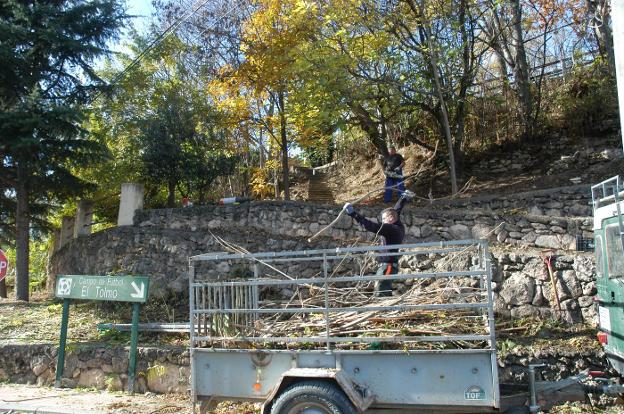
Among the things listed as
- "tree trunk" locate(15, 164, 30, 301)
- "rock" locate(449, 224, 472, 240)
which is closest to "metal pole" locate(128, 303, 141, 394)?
"rock" locate(449, 224, 472, 240)

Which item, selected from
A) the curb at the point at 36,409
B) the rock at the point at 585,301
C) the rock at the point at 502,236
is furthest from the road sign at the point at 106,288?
the rock at the point at 502,236

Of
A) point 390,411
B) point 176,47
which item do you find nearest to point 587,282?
point 390,411

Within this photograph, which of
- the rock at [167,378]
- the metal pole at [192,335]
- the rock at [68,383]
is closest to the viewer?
the metal pole at [192,335]

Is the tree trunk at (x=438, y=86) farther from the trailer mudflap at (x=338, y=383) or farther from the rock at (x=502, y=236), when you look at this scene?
the trailer mudflap at (x=338, y=383)

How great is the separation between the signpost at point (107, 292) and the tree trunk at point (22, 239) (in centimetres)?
536

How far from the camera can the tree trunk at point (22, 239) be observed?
1380cm

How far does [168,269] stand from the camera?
→ 1204cm

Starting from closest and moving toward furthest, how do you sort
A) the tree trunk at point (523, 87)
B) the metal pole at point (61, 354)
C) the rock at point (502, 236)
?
the metal pole at point (61, 354), the rock at point (502, 236), the tree trunk at point (523, 87)

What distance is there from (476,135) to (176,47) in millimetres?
10550

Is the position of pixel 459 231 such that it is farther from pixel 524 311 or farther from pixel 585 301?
pixel 585 301

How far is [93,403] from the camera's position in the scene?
781 cm

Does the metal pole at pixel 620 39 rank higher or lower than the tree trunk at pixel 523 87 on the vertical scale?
lower

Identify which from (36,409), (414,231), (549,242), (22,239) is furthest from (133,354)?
(549,242)

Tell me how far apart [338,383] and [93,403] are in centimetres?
454
